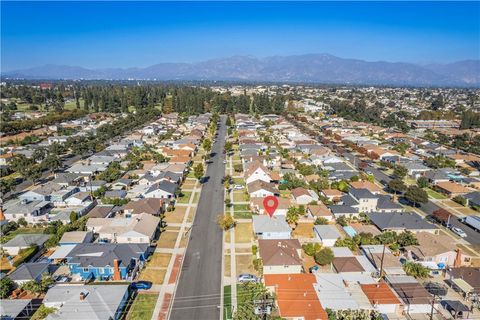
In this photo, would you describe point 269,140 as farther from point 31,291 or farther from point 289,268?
point 31,291

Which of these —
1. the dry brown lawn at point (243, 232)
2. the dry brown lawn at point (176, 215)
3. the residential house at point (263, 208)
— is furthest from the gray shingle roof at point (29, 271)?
the residential house at point (263, 208)

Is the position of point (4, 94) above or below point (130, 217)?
above

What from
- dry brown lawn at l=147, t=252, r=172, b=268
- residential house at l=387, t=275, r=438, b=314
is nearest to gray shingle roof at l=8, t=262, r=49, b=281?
dry brown lawn at l=147, t=252, r=172, b=268

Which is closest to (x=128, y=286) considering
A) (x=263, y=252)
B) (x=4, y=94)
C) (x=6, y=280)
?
(x=6, y=280)

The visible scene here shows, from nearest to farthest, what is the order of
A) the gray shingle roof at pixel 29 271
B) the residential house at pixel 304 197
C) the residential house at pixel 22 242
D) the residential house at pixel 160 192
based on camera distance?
the gray shingle roof at pixel 29 271 → the residential house at pixel 22 242 → the residential house at pixel 304 197 → the residential house at pixel 160 192

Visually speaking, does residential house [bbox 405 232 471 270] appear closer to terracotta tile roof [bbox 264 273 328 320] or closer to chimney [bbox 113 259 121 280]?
terracotta tile roof [bbox 264 273 328 320]

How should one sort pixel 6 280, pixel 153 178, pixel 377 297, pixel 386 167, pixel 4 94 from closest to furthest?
1. pixel 377 297
2. pixel 6 280
3. pixel 153 178
4. pixel 386 167
5. pixel 4 94

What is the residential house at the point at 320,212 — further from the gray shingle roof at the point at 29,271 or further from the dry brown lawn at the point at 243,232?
the gray shingle roof at the point at 29,271
